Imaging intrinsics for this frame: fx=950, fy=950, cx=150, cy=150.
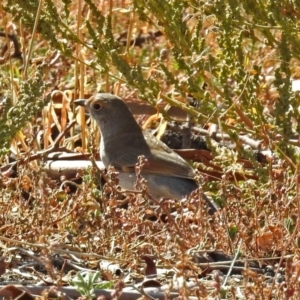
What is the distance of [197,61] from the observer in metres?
5.25

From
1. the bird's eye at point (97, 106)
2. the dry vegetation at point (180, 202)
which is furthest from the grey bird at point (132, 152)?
the dry vegetation at point (180, 202)

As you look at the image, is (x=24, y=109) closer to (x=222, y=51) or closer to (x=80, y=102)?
(x=222, y=51)

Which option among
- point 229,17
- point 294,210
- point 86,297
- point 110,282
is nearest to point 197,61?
point 229,17

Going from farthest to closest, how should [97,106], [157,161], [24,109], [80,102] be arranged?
[97,106]
[157,161]
[80,102]
[24,109]

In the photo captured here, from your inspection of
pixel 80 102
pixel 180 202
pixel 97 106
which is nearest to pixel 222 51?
pixel 180 202

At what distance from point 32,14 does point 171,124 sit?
2567mm

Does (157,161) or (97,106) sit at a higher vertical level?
(97,106)

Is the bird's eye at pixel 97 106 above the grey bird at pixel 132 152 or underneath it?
above

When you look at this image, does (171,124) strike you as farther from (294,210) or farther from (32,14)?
(294,210)

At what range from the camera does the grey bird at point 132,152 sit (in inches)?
Answer: 278

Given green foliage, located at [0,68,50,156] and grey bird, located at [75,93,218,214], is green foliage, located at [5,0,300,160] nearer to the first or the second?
green foliage, located at [0,68,50,156]

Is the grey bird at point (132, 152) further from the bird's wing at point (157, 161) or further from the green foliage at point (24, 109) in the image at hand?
the green foliage at point (24, 109)

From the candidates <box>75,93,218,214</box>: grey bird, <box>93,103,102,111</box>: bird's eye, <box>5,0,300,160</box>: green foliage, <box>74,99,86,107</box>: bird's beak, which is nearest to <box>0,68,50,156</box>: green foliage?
<box>5,0,300,160</box>: green foliage

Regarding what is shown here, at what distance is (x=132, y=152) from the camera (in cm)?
760
